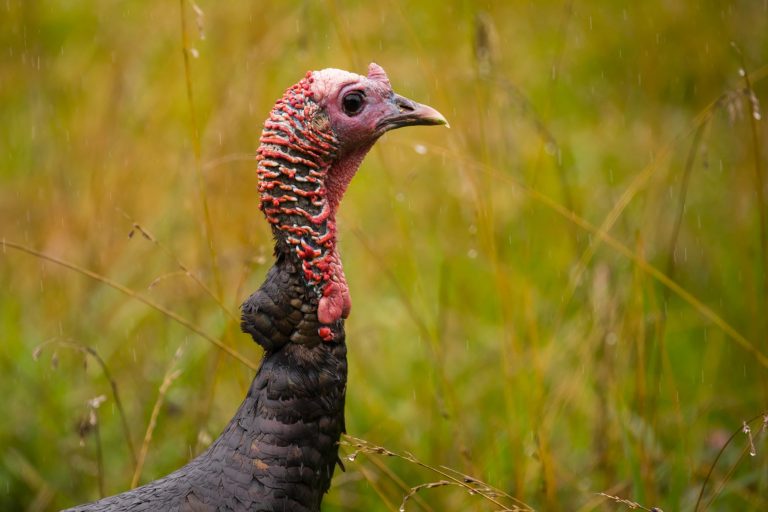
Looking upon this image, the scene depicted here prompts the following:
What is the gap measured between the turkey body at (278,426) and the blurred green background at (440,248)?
0.52m

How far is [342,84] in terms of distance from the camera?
2.59m

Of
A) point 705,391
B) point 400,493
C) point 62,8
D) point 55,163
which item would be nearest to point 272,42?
point 55,163

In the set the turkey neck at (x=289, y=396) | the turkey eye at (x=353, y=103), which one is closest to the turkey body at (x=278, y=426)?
the turkey neck at (x=289, y=396)

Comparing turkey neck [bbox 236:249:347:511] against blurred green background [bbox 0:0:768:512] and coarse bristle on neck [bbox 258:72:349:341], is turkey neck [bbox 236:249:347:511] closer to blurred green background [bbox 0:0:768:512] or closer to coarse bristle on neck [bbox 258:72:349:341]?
coarse bristle on neck [bbox 258:72:349:341]

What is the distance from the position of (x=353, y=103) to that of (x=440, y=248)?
2.37 metres

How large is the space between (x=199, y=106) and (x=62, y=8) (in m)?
1.84

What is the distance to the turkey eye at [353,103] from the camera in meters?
2.59

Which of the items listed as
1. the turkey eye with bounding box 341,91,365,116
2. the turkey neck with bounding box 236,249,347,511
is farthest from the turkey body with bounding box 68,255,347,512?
the turkey eye with bounding box 341,91,365,116

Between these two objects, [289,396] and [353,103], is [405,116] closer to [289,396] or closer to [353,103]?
[353,103]

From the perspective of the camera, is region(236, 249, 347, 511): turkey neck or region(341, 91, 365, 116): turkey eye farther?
region(341, 91, 365, 116): turkey eye

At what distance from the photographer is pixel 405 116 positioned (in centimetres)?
268

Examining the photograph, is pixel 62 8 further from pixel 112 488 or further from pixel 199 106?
pixel 112 488

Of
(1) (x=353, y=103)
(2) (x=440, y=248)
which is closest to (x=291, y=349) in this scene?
(1) (x=353, y=103)

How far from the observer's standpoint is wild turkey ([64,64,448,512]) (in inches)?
96.5
